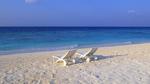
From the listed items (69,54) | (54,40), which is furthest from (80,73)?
(54,40)

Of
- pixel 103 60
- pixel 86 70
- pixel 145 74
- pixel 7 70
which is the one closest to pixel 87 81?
pixel 86 70

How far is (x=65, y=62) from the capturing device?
9.66 m

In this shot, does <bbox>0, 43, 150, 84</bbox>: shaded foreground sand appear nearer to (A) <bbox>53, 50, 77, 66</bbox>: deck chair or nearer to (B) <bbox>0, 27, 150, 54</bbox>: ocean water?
(A) <bbox>53, 50, 77, 66</bbox>: deck chair

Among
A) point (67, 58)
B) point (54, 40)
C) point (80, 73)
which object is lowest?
point (80, 73)

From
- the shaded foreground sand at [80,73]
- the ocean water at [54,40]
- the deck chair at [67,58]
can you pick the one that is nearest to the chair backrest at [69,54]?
the deck chair at [67,58]

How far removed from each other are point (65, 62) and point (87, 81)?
256 cm

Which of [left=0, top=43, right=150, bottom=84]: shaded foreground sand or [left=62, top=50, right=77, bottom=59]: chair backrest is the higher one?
[left=62, top=50, right=77, bottom=59]: chair backrest

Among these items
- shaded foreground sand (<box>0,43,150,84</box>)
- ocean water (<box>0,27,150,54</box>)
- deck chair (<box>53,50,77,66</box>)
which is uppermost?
ocean water (<box>0,27,150,54</box>)

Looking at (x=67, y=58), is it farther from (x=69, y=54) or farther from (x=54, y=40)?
(x=54, y=40)

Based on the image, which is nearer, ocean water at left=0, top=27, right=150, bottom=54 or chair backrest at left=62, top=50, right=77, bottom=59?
chair backrest at left=62, top=50, right=77, bottom=59

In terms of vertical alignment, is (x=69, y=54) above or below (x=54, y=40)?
below

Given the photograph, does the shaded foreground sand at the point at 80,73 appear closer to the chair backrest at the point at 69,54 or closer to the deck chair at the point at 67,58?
the deck chair at the point at 67,58

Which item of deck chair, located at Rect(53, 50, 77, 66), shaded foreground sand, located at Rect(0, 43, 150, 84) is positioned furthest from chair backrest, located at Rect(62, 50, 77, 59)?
shaded foreground sand, located at Rect(0, 43, 150, 84)

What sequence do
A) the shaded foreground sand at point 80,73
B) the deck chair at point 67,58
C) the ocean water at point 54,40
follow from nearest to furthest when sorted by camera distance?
the shaded foreground sand at point 80,73
the deck chair at point 67,58
the ocean water at point 54,40
